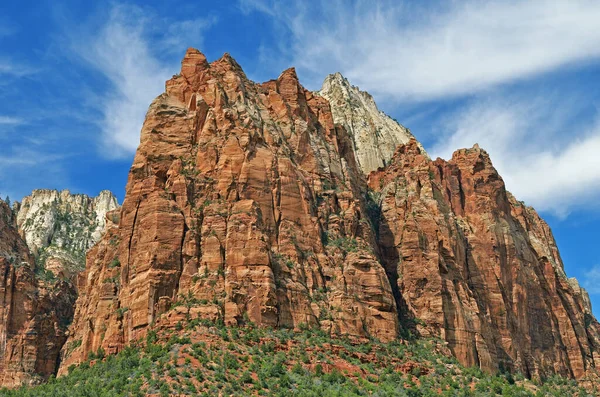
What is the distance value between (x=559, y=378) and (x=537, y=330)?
878 centimetres

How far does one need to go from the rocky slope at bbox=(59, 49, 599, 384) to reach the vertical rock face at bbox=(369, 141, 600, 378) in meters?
0.28

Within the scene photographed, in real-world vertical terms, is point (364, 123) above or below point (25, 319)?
above

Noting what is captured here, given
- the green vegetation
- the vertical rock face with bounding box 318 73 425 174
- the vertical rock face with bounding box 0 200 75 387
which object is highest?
the vertical rock face with bounding box 318 73 425 174

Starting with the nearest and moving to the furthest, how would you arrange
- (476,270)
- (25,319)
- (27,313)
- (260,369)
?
(260,369)
(476,270)
(25,319)
(27,313)

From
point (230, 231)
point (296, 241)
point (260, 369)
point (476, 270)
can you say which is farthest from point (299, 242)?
point (476, 270)

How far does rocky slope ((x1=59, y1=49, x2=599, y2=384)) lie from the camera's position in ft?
324

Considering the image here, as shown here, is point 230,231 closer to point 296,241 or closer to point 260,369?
point 296,241

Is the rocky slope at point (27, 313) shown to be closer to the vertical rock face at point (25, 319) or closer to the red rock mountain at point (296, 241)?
the vertical rock face at point (25, 319)

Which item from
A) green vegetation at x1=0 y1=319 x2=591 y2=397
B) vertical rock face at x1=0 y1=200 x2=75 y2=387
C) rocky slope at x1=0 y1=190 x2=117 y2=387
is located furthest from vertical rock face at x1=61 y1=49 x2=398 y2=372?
rocky slope at x1=0 y1=190 x2=117 y2=387

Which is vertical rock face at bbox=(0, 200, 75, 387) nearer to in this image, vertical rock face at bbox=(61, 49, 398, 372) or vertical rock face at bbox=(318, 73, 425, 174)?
vertical rock face at bbox=(61, 49, 398, 372)

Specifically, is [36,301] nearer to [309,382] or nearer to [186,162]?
[186,162]

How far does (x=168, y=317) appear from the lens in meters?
94.1

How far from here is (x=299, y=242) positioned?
349ft

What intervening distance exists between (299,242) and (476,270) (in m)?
39.9
